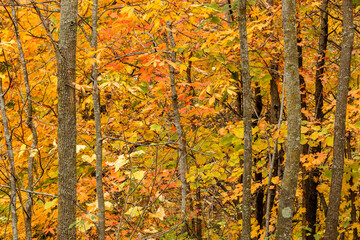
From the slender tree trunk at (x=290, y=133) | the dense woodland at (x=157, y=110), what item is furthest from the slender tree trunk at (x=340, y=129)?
the slender tree trunk at (x=290, y=133)

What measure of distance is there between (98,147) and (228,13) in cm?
418

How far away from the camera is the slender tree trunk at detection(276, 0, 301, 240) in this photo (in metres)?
3.36

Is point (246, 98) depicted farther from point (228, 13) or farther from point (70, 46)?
point (228, 13)

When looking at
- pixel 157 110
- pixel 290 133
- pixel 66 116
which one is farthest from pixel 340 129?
pixel 66 116

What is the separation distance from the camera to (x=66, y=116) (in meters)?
3.30

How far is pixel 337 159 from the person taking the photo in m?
4.51

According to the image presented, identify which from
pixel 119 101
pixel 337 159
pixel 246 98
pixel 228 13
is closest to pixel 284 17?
pixel 246 98

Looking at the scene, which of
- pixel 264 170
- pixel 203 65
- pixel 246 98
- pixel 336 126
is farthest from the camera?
pixel 203 65

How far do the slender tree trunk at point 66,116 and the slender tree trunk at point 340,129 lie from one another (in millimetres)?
3531

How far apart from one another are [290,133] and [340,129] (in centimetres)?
149

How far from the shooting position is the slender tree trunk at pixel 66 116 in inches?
129

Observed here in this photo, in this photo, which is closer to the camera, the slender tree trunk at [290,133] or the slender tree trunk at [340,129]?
the slender tree trunk at [290,133]

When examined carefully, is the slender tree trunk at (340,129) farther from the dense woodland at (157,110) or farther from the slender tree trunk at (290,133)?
the slender tree trunk at (290,133)

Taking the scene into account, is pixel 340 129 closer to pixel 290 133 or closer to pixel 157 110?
pixel 290 133
